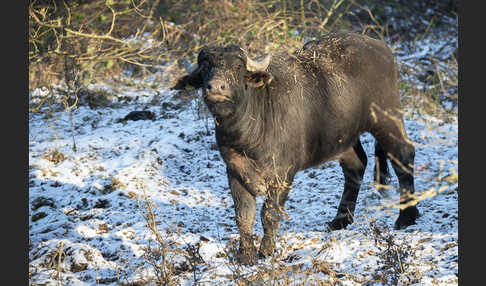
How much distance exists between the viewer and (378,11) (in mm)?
12430

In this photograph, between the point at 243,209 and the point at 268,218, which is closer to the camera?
the point at 268,218

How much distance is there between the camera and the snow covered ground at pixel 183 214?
4254 millimetres

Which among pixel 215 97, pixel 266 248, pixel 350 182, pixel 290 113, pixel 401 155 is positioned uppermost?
pixel 215 97

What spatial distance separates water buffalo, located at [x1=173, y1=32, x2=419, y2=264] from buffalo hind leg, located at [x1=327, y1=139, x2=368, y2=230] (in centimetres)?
1

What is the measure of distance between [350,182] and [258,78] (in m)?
1.81

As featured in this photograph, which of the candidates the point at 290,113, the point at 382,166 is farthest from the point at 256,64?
the point at 382,166

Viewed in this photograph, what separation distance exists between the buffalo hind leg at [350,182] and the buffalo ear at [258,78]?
1.52 m

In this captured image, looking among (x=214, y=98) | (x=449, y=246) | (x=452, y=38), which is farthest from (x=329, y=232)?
(x=452, y=38)

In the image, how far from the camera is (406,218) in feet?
17.1

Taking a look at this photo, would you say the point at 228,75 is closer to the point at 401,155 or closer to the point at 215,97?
the point at 215,97

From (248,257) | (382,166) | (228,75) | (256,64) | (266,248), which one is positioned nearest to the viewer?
(228,75)

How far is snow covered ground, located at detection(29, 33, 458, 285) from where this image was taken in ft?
14.0

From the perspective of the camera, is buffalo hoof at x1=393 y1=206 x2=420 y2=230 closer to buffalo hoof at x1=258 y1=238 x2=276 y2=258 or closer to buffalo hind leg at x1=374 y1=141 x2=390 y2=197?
buffalo hind leg at x1=374 y1=141 x2=390 y2=197

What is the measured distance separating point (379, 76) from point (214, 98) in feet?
6.62
